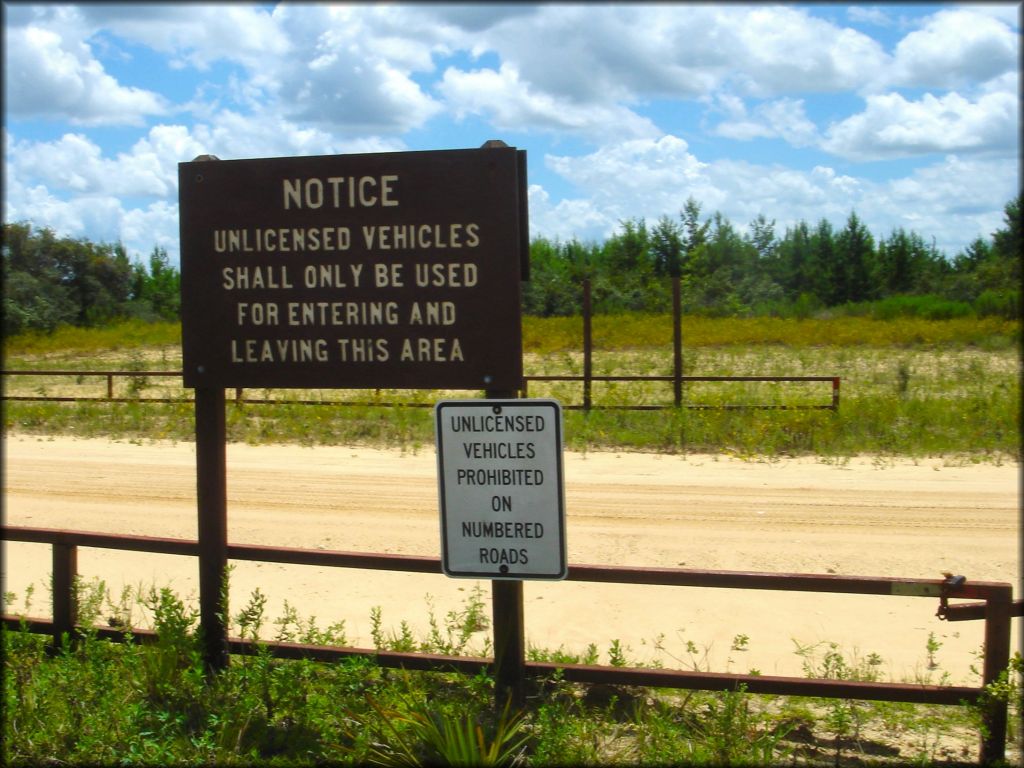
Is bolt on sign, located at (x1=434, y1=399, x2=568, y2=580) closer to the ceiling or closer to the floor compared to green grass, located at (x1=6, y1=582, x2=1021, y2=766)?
closer to the ceiling

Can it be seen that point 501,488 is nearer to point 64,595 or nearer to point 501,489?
point 501,489

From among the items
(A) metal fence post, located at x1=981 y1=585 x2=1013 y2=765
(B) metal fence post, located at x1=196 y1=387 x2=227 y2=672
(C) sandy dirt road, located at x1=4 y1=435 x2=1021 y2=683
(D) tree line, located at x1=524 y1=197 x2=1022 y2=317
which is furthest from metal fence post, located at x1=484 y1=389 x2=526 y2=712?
(D) tree line, located at x1=524 y1=197 x2=1022 y2=317

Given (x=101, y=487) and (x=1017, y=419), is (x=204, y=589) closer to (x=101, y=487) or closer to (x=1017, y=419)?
(x=101, y=487)

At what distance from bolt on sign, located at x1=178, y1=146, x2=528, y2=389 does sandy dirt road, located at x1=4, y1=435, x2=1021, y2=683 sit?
229cm

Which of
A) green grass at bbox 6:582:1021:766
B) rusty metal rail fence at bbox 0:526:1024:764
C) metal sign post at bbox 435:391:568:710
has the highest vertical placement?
Result: metal sign post at bbox 435:391:568:710

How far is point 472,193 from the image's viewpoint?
16.1 feet

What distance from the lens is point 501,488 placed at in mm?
4637

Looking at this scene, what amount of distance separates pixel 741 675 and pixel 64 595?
3721mm

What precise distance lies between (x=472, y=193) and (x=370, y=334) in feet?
2.83

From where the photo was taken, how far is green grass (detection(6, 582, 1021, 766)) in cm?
445

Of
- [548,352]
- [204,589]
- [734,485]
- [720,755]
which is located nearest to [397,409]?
[734,485]

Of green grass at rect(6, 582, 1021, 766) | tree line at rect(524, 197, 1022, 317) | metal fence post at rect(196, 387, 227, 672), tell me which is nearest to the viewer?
green grass at rect(6, 582, 1021, 766)

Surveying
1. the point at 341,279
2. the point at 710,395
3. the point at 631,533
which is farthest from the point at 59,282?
the point at 341,279

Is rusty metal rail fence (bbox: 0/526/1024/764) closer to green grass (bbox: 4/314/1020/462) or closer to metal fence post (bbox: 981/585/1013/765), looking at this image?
metal fence post (bbox: 981/585/1013/765)
